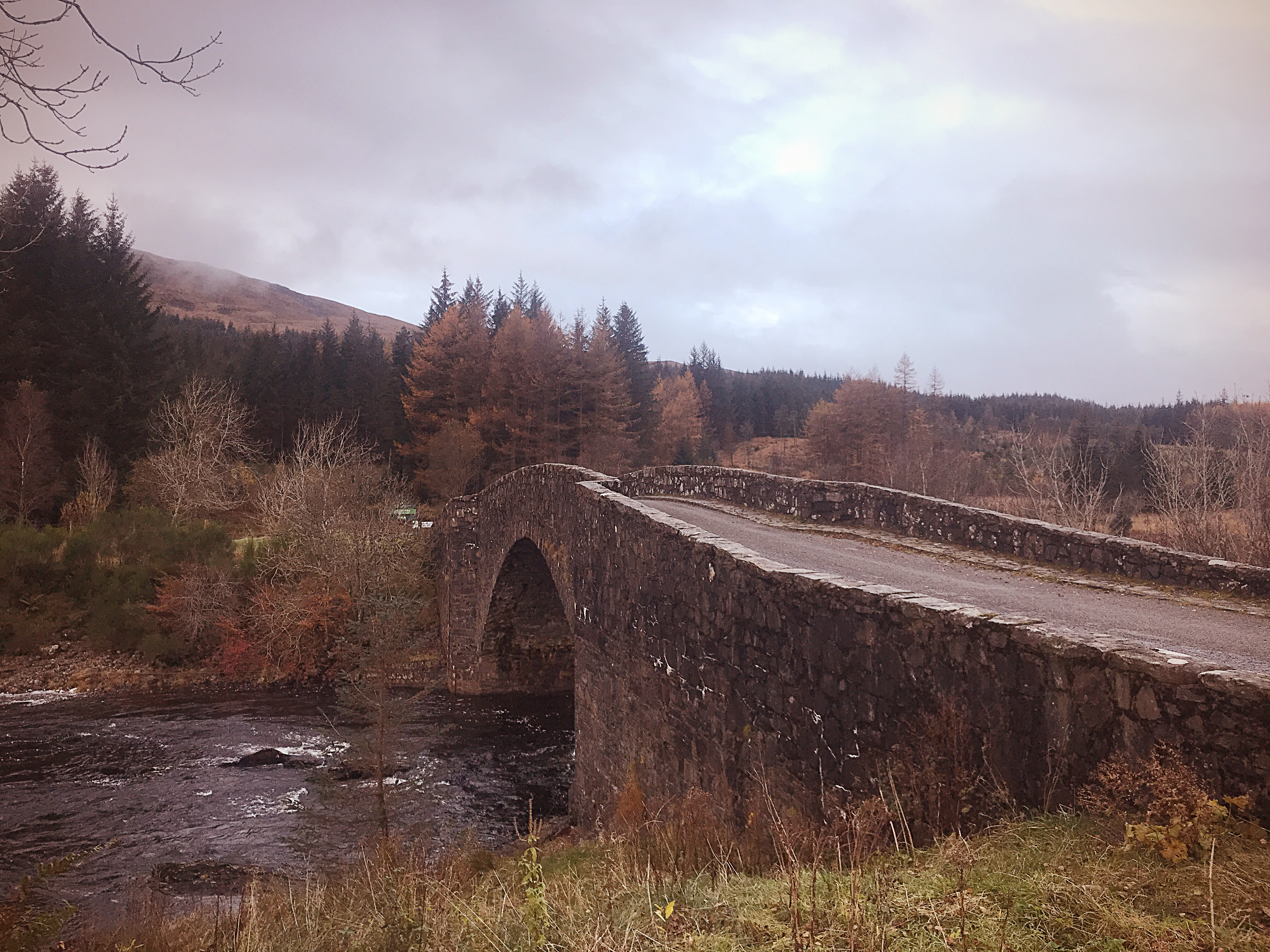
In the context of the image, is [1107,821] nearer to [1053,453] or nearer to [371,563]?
[1053,453]

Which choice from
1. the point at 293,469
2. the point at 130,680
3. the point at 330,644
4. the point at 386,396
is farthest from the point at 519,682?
the point at 386,396

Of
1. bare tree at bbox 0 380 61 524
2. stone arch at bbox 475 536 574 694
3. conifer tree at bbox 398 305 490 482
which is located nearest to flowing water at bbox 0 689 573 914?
stone arch at bbox 475 536 574 694

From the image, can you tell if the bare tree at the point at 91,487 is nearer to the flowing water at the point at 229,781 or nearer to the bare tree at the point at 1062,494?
the flowing water at the point at 229,781

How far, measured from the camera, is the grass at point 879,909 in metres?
2.84

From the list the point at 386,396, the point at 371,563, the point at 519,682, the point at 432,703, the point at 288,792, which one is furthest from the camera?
the point at 386,396

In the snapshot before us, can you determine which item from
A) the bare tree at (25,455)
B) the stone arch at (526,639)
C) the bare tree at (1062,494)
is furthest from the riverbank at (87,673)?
the bare tree at (1062,494)

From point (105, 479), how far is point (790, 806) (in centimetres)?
3823

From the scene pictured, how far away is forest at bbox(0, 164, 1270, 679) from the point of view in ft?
85.6

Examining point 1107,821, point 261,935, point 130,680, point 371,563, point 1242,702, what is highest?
point 1242,702

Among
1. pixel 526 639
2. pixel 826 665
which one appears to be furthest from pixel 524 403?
pixel 826 665

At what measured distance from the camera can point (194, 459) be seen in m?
34.7

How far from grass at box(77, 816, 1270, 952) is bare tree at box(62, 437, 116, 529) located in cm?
3396

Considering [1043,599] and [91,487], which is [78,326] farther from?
[1043,599]

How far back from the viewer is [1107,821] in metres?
3.60
